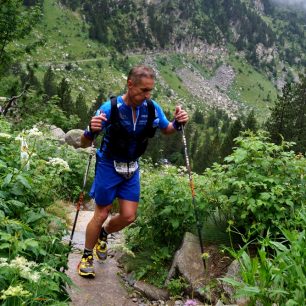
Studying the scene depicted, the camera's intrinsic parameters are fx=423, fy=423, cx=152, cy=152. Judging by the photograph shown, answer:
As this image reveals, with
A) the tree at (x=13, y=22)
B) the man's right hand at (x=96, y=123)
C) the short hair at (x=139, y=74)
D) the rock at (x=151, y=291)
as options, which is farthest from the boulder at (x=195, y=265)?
the tree at (x=13, y=22)

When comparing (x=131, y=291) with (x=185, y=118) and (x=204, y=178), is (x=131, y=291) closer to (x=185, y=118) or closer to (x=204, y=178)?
(x=204, y=178)

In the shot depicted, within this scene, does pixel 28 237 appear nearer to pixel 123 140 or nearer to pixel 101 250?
pixel 123 140

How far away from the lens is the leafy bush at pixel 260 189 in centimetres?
511

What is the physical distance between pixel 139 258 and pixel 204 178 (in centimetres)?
151

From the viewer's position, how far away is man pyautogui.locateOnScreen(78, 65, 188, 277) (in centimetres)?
488

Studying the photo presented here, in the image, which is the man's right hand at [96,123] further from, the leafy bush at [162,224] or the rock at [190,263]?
the rock at [190,263]

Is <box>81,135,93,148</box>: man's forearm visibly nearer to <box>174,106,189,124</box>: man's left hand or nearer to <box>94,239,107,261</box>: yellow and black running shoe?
<box>174,106,189,124</box>: man's left hand

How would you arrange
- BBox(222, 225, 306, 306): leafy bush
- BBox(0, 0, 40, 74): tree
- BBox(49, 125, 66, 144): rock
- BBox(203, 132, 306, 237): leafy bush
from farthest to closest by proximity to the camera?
BBox(0, 0, 40, 74): tree < BBox(49, 125, 66, 144): rock < BBox(203, 132, 306, 237): leafy bush < BBox(222, 225, 306, 306): leafy bush

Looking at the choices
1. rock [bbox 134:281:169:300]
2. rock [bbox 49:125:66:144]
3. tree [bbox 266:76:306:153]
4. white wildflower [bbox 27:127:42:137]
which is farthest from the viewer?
tree [bbox 266:76:306:153]

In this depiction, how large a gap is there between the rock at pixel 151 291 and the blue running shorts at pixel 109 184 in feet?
3.95

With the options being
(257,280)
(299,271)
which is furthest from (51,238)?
→ (299,271)

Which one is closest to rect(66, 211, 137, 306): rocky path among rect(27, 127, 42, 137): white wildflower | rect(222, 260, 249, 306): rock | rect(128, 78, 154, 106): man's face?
rect(222, 260, 249, 306): rock

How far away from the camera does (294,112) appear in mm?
51969

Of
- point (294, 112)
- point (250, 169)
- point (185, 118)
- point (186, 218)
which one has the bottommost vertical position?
point (294, 112)
